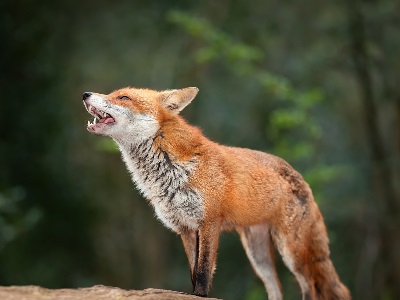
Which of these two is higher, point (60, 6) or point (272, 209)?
point (60, 6)

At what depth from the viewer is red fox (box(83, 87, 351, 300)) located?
6520 mm

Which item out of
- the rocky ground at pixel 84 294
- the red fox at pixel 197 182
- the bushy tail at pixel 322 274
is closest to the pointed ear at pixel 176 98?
the red fox at pixel 197 182

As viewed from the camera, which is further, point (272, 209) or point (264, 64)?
point (264, 64)

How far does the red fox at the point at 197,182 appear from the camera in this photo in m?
6.52

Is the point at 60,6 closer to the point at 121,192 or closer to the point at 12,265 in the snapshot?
the point at 121,192

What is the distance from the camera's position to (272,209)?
7156 mm

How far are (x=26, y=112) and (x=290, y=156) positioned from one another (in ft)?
20.6

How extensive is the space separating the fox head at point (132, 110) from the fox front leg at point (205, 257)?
1.04 m

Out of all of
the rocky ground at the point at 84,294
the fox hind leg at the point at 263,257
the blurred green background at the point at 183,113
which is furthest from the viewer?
the blurred green background at the point at 183,113

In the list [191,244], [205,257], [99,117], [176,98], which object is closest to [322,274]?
[191,244]

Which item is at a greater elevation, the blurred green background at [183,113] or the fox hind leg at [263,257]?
the blurred green background at [183,113]

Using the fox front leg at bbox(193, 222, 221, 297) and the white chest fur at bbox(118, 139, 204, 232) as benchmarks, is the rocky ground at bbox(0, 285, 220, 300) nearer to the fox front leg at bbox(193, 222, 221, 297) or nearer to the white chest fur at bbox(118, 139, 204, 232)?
the fox front leg at bbox(193, 222, 221, 297)

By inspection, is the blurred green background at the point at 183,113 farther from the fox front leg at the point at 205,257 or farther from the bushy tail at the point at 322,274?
the fox front leg at the point at 205,257

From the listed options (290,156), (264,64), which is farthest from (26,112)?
(290,156)
